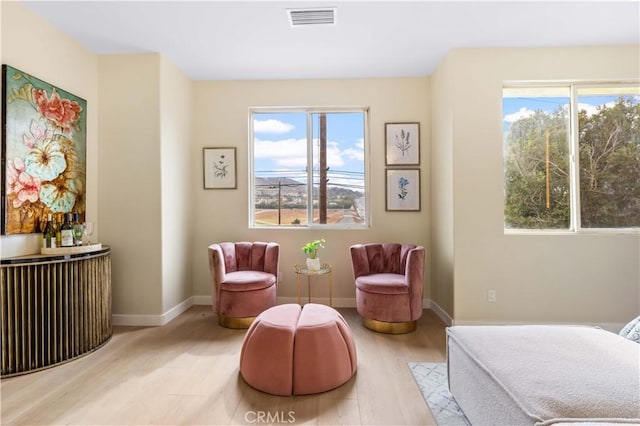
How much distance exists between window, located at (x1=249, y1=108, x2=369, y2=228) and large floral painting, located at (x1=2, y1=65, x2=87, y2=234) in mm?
1785

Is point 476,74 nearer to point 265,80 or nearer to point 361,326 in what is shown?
point 265,80

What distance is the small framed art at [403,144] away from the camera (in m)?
3.74

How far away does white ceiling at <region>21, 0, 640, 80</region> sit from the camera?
2.45m

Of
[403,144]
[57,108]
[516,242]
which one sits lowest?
[516,242]

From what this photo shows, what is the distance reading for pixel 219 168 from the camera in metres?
3.84

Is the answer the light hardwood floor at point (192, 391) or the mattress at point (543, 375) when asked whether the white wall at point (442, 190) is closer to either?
the light hardwood floor at point (192, 391)

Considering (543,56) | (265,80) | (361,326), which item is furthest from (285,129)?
(543,56)

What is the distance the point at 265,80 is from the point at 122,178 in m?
2.02

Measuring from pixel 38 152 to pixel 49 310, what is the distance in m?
1.29

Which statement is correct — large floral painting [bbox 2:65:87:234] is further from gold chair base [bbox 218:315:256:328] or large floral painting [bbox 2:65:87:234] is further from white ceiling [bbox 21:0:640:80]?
gold chair base [bbox 218:315:256:328]

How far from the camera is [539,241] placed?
9.81 ft

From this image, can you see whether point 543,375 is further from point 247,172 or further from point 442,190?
point 247,172

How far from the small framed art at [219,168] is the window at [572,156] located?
3116 millimetres

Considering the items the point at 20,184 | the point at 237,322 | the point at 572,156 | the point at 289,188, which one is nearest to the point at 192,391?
the point at 237,322
